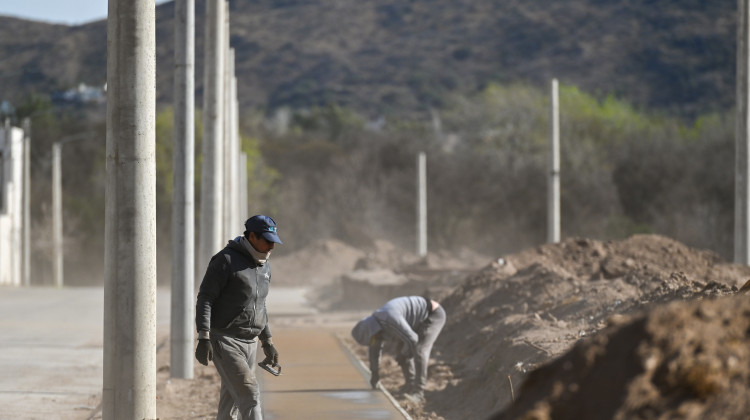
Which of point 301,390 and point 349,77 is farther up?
point 349,77

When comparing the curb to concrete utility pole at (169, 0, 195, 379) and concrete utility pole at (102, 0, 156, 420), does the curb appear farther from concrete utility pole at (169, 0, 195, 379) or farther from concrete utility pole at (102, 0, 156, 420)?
concrete utility pole at (102, 0, 156, 420)

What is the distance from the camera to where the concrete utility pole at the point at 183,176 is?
13.7m

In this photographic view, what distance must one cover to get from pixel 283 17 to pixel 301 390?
11558 cm

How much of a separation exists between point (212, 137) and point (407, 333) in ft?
17.0

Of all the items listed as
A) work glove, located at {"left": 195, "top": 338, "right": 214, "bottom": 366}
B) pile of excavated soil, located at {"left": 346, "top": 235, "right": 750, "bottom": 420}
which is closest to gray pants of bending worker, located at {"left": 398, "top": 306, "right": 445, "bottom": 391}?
pile of excavated soil, located at {"left": 346, "top": 235, "right": 750, "bottom": 420}

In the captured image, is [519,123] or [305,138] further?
[305,138]

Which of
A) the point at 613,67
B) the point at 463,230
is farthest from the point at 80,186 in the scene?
the point at 613,67

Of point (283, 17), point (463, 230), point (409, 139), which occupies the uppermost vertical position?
point (283, 17)

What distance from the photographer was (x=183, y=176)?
13.7 meters

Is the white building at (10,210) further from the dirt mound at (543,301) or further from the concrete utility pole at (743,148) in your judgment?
the concrete utility pole at (743,148)

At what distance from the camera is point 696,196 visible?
62.0 metres

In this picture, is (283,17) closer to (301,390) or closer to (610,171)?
(610,171)

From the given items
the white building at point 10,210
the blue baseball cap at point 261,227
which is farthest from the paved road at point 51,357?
the white building at point 10,210

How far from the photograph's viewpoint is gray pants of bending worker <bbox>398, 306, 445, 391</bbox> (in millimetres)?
13320
